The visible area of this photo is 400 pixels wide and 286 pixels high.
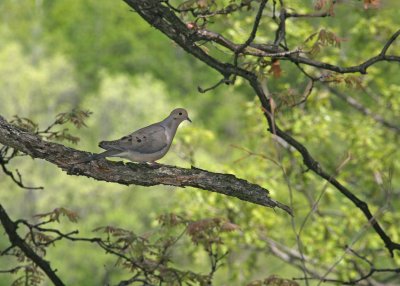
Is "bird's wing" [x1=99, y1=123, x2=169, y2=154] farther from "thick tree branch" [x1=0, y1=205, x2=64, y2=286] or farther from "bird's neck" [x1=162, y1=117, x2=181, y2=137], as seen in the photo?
"thick tree branch" [x1=0, y1=205, x2=64, y2=286]

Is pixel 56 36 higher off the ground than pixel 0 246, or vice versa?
pixel 56 36

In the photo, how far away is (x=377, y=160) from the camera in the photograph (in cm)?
1327

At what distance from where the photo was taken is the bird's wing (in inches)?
219

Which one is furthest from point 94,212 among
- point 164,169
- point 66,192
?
point 164,169

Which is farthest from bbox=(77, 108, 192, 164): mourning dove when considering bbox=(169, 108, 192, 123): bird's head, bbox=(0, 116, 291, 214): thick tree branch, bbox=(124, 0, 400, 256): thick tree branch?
bbox=(124, 0, 400, 256): thick tree branch

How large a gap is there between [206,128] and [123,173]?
47599mm

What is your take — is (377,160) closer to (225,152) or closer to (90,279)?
(90,279)

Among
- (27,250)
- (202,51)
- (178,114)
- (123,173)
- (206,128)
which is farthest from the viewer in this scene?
(206,128)

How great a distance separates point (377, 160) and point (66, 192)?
3010cm

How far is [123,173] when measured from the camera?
4953 mm

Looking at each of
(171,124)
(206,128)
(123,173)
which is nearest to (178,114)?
(171,124)

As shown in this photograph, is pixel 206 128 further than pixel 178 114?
Yes

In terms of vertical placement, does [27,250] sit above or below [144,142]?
below

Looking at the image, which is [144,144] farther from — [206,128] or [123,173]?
[206,128]
